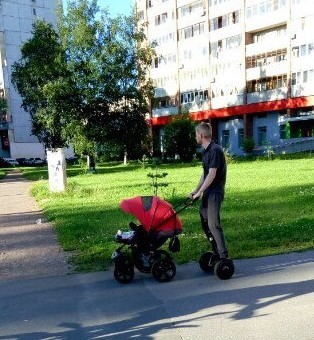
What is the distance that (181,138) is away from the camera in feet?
147

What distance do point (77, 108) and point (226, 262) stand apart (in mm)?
30576

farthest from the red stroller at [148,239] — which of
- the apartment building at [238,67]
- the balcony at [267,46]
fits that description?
the balcony at [267,46]

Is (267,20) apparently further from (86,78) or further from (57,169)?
(57,169)

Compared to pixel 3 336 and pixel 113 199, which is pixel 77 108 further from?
pixel 3 336

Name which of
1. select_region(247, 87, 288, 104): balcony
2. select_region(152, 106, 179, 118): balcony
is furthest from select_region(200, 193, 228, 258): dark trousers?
select_region(152, 106, 179, 118): balcony

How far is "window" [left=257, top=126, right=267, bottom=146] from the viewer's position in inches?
2174

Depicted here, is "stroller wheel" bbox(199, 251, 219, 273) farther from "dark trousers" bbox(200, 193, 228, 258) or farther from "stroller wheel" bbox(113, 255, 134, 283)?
"stroller wheel" bbox(113, 255, 134, 283)

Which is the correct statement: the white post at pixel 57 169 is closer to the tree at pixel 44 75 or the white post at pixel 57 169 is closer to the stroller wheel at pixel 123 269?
the stroller wheel at pixel 123 269

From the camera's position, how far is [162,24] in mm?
64750

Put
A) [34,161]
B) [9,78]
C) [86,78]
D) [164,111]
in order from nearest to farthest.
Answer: [86,78], [164,111], [34,161], [9,78]

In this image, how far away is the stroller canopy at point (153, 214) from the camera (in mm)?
5715

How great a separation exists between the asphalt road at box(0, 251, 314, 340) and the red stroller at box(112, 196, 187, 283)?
0.17 metres

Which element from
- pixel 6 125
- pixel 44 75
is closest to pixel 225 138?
pixel 44 75

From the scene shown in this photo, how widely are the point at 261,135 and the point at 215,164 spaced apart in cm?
5190
